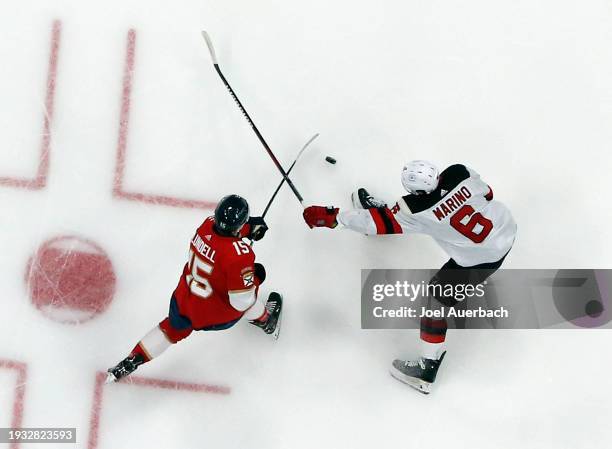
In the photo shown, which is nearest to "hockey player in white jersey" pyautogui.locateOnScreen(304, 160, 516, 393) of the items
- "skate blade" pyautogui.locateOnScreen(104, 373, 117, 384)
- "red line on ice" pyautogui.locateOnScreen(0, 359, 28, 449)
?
"skate blade" pyautogui.locateOnScreen(104, 373, 117, 384)

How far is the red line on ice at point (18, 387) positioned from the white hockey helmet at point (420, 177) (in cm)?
270

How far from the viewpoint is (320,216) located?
4152 mm

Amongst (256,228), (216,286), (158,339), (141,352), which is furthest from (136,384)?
(256,228)

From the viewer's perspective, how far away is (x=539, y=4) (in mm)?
4828

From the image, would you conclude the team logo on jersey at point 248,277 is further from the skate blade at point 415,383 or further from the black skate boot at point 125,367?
the skate blade at point 415,383

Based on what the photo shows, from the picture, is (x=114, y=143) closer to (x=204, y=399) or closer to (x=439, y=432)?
(x=204, y=399)

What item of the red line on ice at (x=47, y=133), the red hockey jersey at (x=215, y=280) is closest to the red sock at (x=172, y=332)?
the red hockey jersey at (x=215, y=280)

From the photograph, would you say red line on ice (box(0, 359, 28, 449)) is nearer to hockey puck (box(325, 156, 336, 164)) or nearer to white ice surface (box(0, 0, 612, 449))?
white ice surface (box(0, 0, 612, 449))

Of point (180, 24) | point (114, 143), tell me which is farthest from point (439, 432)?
point (180, 24)

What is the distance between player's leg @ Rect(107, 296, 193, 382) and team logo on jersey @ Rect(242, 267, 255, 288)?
1.76ft

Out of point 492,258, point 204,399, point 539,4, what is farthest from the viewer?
point 539,4

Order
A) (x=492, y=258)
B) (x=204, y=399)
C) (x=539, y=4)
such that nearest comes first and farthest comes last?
(x=492, y=258) → (x=204, y=399) → (x=539, y=4)

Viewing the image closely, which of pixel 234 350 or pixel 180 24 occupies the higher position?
pixel 180 24

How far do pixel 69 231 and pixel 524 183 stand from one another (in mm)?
3077
